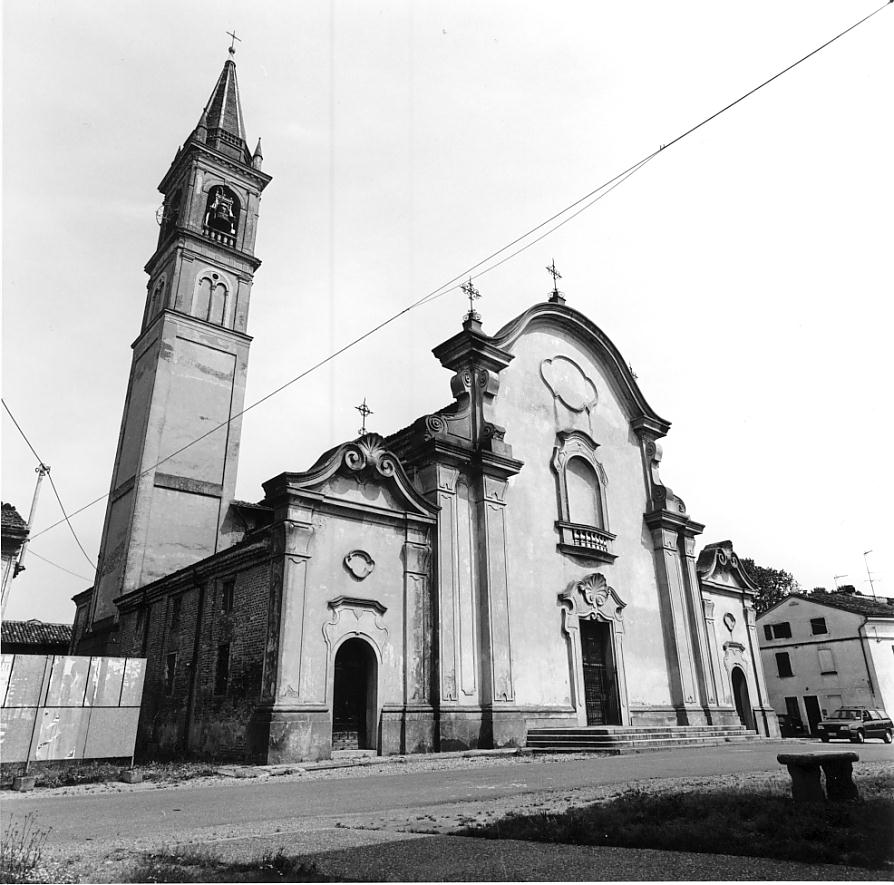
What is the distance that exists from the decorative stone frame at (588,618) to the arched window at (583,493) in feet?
6.62

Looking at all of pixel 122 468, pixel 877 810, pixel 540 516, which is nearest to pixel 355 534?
pixel 540 516

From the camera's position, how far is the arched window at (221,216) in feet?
109

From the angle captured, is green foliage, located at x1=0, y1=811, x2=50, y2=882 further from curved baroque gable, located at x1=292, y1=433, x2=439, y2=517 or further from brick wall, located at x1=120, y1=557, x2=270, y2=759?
curved baroque gable, located at x1=292, y1=433, x2=439, y2=517

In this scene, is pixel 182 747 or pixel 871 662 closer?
pixel 182 747

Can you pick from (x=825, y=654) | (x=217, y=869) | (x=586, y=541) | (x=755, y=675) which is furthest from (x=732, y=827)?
(x=825, y=654)

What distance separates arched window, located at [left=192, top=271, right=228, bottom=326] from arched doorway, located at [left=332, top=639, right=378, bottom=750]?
18.9m

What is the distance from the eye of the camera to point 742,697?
28719 millimetres

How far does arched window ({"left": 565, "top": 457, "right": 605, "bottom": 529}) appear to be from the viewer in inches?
948

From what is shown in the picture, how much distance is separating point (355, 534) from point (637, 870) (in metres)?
13.4

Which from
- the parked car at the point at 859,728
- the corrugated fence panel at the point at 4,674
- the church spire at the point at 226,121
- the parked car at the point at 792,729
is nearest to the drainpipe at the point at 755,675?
the parked car at the point at 859,728

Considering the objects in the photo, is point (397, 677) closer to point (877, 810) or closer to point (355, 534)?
point (355, 534)

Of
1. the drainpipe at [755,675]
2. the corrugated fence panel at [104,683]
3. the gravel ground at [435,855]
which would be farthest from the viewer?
the drainpipe at [755,675]

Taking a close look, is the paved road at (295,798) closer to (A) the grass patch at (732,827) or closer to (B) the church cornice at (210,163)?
(A) the grass patch at (732,827)

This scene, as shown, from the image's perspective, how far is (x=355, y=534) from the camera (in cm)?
1766
